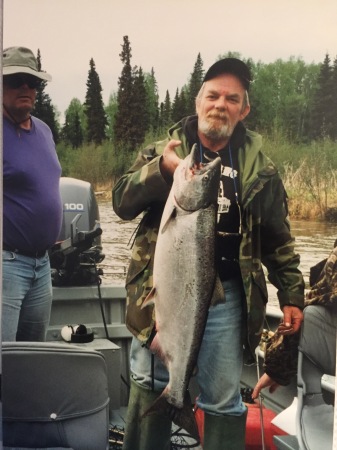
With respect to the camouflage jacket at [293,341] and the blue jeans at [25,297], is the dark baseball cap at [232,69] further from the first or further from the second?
the blue jeans at [25,297]

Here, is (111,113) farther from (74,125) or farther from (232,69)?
(232,69)

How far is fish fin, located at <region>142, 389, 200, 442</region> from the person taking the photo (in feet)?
9.48

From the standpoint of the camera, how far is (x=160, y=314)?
2.90m

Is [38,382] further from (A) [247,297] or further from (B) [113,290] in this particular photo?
(A) [247,297]

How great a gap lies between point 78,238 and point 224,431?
1.01 m

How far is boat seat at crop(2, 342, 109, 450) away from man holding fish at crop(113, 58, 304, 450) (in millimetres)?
246

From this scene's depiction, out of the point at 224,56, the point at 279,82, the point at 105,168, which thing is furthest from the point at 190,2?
the point at 105,168

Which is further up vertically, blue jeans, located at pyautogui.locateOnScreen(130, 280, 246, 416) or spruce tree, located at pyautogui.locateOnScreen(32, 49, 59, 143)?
spruce tree, located at pyautogui.locateOnScreen(32, 49, 59, 143)

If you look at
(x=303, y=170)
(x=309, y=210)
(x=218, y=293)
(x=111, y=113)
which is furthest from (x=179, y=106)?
(x=218, y=293)

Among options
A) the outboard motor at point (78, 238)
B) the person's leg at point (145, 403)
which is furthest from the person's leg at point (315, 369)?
the outboard motor at point (78, 238)

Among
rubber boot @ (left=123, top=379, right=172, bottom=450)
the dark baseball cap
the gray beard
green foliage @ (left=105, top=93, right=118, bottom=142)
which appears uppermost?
the dark baseball cap

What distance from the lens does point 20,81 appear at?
3.06 m

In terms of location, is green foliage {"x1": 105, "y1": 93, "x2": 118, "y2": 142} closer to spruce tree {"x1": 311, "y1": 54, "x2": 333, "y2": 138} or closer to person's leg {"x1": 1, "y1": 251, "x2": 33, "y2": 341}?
person's leg {"x1": 1, "y1": 251, "x2": 33, "y2": 341}

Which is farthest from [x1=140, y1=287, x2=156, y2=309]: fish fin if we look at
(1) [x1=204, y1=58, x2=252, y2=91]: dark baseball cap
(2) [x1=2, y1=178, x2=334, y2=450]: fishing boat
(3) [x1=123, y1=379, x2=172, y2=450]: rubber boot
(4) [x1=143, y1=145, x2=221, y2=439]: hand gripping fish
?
(1) [x1=204, y1=58, x2=252, y2=91]: dark baseball cap
